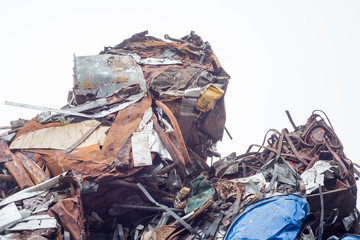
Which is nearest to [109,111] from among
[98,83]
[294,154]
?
[98,83]

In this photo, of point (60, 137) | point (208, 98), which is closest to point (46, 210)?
point (60, 137)

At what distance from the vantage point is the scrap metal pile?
4906 mm

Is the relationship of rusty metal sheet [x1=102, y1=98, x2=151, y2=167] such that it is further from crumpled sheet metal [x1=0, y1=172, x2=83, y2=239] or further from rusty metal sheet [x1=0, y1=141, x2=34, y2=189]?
rusty metal sheet [x1=0, y1=141, x2=34, y2=189]

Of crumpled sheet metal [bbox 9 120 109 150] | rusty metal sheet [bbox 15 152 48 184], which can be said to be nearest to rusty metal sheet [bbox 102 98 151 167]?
crumpled sheet metal [bbox 9 120 109 150]

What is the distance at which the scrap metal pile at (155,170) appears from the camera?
4.91 metres

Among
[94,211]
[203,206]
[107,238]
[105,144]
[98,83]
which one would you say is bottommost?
[107,238]

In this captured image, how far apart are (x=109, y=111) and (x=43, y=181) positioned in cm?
235

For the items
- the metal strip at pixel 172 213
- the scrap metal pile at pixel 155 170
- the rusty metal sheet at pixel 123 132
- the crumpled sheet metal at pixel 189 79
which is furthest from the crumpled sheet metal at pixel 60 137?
the crumpled sheet metal at pixel 189 79

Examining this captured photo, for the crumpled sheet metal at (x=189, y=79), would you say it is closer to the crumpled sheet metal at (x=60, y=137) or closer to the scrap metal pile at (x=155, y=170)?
the scrap metal pile at (x=155, y=170)

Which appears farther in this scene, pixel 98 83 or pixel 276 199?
pixel 98 83

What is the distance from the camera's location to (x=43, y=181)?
5.87m

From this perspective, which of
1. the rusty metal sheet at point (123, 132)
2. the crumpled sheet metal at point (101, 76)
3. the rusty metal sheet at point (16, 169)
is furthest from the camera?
the crumpled sheet metal at point (101, 76)

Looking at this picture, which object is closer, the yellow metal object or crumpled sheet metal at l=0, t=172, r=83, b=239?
crumpled sheet metal at l=0, t=172, r=83, b=239

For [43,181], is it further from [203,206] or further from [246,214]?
[246,214]
